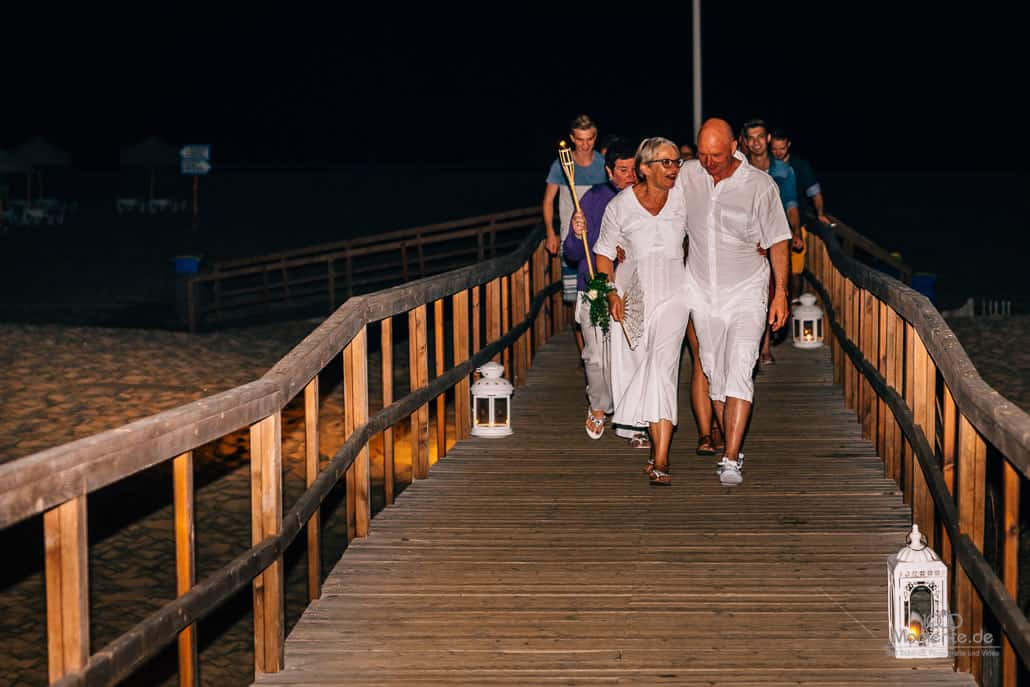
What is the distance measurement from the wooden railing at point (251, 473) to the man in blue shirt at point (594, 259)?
627 mm

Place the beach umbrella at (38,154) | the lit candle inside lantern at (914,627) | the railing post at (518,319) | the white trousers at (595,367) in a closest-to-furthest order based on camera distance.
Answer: the lit candle inside lantern at (914,627) < the white trousers at (595,367) < the railing post at (518,319) < the beach umbrella at (38,154)

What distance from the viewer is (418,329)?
8.45m

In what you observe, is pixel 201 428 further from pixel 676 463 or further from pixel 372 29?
pixel 372 29

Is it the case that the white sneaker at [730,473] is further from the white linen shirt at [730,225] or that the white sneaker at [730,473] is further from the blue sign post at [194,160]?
the blue sign post at [194,160]

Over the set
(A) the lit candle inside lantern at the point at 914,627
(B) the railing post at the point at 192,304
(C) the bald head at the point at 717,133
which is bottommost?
(B) the railing post at the point at 192,304

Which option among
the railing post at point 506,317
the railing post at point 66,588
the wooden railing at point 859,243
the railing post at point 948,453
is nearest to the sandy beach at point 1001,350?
the wooden railing at point 859,243

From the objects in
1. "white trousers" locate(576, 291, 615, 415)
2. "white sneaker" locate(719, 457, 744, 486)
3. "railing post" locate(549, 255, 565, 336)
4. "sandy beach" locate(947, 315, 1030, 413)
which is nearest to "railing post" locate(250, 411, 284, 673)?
"white sneaker" locate(719, 457, 744, 486)

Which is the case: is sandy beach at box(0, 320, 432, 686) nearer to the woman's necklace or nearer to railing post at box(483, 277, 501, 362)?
railing post at box(483, 277, 501, 362)

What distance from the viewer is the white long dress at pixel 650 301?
778 cm

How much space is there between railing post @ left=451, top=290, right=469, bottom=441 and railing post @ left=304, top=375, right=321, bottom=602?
3.07 metres

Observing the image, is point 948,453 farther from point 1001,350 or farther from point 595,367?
point 1001,350

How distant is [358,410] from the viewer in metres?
6.95

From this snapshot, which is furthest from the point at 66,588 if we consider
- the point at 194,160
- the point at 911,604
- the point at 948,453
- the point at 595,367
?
the point at 194,160

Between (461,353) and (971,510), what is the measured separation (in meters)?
4.63
